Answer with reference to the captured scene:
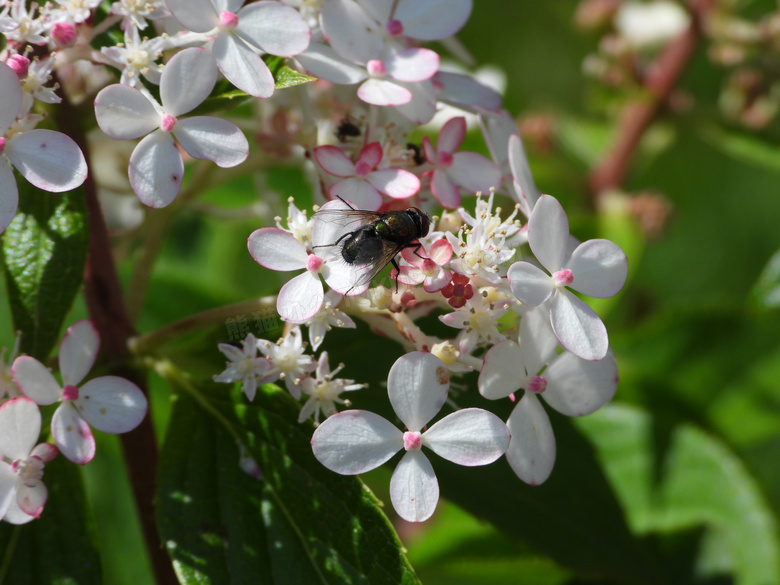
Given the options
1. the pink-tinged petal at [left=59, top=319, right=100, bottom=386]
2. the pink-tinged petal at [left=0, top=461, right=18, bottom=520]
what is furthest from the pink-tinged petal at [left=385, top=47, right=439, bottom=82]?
the pink-tinged petal at [left=0, top=461, right=18, bottom=520]

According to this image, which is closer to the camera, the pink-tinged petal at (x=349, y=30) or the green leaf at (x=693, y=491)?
the pink-tinged petal at (x=349, y=30)

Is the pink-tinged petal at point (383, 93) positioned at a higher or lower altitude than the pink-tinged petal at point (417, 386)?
higher

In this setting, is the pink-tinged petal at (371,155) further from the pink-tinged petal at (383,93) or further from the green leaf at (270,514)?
the green leaf at (270,514)

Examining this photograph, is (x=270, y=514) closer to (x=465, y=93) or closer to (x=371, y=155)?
(x=371, y=155)

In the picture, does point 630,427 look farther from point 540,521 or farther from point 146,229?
point 146,229

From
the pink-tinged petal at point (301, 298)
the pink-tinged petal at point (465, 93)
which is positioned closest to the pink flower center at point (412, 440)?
the pink-tinged petal at point (301, 298)

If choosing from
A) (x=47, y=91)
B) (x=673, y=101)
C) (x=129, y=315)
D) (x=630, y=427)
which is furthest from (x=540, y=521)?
(x=673, y=101)
